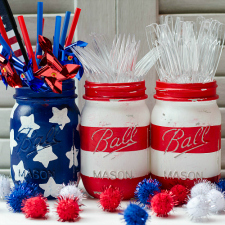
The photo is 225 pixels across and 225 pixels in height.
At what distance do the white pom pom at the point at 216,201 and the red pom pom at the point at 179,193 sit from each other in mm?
53

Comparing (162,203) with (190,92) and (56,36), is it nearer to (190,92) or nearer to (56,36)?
(190,92)

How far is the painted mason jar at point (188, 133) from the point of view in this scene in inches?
29.9

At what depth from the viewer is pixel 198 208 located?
653 mm

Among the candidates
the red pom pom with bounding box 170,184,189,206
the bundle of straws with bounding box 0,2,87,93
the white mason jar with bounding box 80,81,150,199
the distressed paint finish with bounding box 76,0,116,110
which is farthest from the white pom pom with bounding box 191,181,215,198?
the distressed paint finish with bounding box 76,0,116,110

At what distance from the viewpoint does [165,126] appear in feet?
2.53

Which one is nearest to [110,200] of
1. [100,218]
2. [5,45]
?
[100,218]

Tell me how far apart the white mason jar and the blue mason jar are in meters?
0.04

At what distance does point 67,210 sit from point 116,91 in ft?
0.85

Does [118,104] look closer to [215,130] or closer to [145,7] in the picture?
[215,130]

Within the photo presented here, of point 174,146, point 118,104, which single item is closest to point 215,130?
point 174,146

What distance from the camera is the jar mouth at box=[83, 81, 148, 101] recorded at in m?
0.76

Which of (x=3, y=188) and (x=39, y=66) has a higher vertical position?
(x=39, y=66)

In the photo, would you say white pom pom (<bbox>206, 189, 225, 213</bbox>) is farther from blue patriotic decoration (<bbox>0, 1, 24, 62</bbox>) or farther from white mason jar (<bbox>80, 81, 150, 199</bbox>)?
blue patriotic decoration (<bbox>0, 1, 24, 62</bbox>)

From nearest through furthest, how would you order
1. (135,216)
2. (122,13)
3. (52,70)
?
(135,216) < (52,70) < (122,13)
